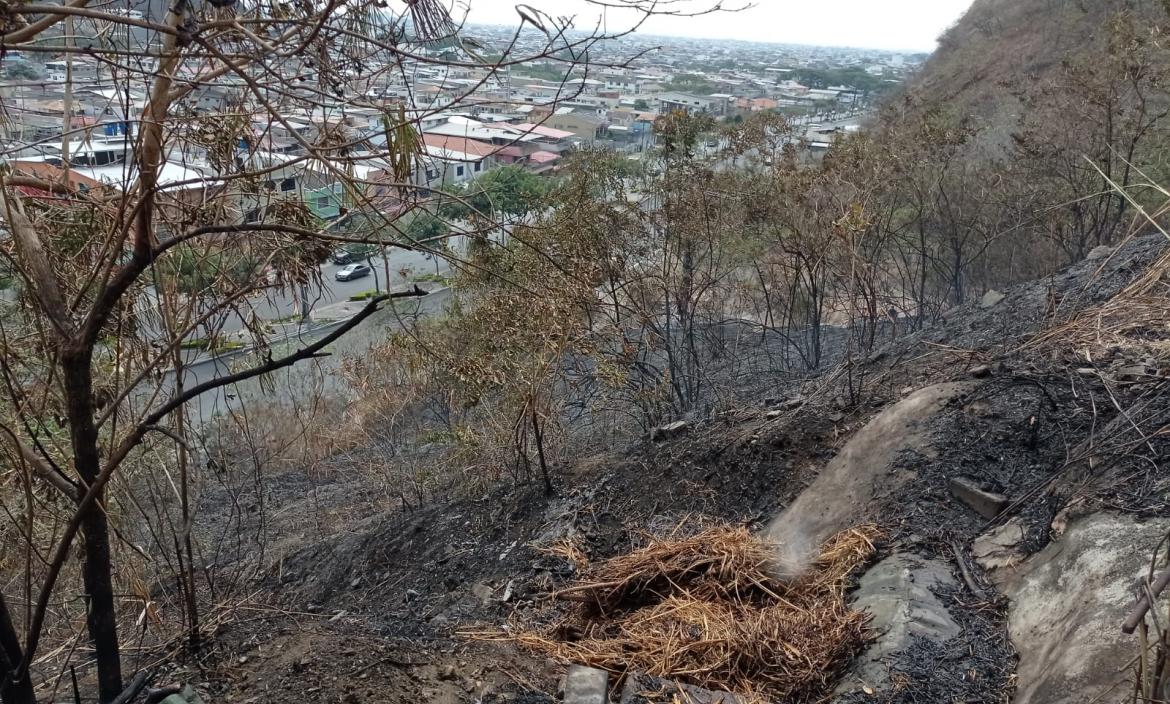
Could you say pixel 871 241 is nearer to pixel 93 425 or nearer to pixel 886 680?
pixel 886 680

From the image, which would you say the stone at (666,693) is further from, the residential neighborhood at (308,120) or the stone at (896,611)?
the residential neighborhood at (308,120)

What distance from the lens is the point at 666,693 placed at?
2.96 meters

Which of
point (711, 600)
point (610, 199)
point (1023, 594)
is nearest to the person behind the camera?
point (1023, 594)

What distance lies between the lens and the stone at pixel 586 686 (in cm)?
294

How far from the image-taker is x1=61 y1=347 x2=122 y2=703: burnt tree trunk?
2170mm

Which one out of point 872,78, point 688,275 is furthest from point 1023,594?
point 872,78

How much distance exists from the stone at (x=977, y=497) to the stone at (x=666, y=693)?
1592 millimetres

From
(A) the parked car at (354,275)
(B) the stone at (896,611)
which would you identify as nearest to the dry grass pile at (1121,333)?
(B) the stone at (896,611)

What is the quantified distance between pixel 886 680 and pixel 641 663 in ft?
3.00

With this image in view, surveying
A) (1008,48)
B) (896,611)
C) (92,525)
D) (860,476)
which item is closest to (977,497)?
(860,476)

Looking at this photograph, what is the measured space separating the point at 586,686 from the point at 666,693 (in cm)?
30

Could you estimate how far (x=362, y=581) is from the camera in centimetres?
621

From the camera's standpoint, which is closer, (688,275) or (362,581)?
(362,581)

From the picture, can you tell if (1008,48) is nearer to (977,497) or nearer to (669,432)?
(669,432)
